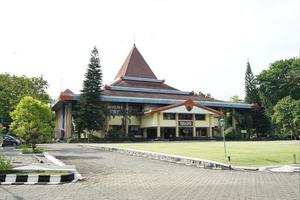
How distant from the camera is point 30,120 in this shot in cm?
2234

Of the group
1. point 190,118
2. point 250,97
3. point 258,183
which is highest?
point 250,97

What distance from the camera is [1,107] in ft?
158

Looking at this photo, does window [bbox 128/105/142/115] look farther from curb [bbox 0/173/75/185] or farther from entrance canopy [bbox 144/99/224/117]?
curb [bbox 0/173/75/185]

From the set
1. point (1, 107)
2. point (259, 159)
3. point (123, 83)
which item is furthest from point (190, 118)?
point (259, 159)

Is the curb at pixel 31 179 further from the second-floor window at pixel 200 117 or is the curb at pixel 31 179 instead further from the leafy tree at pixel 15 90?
the second-floor window at pixel 200 117

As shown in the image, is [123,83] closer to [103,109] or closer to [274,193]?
[103,109]

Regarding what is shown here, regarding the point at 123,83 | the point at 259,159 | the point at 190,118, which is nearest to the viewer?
the point at 259,159

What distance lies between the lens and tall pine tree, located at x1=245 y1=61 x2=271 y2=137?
203ft

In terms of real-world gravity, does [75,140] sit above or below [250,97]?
below

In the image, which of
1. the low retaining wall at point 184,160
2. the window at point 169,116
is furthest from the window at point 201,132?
the low retaining wall at point 184,160

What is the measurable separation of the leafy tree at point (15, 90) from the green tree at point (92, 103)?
20.3 ft

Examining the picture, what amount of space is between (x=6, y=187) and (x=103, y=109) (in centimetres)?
4127

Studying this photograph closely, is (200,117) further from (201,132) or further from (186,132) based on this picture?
(201,132)

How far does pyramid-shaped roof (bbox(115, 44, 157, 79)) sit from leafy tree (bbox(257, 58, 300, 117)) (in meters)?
20.6
